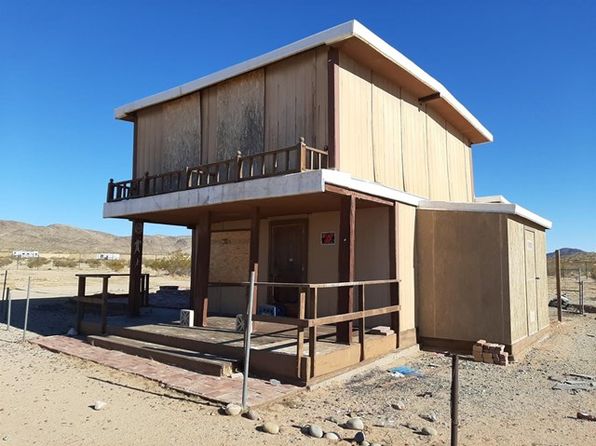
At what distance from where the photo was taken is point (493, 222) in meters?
8.88

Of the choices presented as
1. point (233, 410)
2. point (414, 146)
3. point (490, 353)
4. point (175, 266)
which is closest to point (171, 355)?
point (233, 410)

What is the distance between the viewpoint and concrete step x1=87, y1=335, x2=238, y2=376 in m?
6.84

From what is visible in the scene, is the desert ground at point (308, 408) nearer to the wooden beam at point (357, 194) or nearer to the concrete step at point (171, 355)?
the concrete step at point (171, 355)

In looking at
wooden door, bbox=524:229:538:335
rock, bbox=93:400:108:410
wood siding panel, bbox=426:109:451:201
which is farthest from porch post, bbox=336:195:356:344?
wooden door, bbox=524:229:538:335

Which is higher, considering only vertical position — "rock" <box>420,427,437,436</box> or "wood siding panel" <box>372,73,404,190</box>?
"wood siding panel" <box>372,73,404,190</box>

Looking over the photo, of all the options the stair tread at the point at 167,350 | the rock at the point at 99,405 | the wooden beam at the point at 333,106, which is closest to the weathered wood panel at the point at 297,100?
the wooden beam at the point at 333,106

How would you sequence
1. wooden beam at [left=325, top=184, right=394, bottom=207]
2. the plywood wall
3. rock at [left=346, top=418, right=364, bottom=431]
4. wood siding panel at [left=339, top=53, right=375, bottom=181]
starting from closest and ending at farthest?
rock at [left=346, top=418, right=364, bottom=431], wooden beam at [left=325, top=184, right=394, bottom=207], wood siding panel at [left=339, top=53, right=375, bottom=181], the plywood wall

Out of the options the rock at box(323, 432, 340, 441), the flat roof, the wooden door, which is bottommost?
the rock at box(323, 432, 340, 441)

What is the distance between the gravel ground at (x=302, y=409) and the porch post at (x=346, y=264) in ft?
2.47

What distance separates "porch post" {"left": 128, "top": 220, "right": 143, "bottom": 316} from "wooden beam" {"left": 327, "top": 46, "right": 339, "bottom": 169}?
602 centimetres

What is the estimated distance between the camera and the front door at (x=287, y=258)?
10802mm

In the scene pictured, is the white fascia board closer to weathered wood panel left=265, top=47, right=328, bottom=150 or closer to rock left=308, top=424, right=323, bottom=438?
weathered wood panel left=265, top=47, right=328, bottom=150

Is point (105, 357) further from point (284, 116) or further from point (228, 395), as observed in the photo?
point (284, 116)

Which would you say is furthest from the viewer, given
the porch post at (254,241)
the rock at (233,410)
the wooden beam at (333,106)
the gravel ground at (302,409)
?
the porch post at (254,241)
